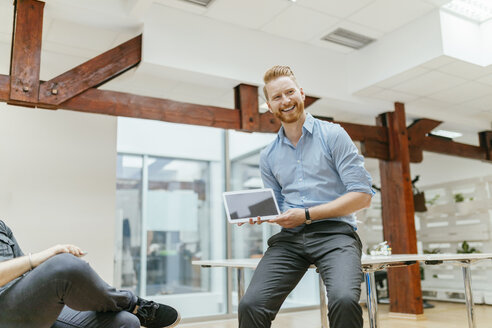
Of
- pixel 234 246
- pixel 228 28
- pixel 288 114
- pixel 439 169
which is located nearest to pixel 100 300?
pixel 288 114

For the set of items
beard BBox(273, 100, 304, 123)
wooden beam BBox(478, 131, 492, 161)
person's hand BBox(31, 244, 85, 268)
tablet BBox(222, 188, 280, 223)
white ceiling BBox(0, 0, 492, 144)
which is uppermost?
white ceiling BBox(0, 0, 492, 144)

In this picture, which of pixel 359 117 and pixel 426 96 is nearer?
pixel 426 96

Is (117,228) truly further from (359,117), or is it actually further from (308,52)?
(359,117)

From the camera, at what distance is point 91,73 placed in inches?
145

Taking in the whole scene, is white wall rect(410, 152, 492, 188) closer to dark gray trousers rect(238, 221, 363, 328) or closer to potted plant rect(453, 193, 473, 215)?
potted plant rect(453, 193, 473, 215)

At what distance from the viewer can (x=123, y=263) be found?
5.22m

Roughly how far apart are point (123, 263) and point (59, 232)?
115cm

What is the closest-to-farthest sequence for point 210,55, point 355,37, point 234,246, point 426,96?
point 210,55, point 355,37, point 426,96, point 234,246

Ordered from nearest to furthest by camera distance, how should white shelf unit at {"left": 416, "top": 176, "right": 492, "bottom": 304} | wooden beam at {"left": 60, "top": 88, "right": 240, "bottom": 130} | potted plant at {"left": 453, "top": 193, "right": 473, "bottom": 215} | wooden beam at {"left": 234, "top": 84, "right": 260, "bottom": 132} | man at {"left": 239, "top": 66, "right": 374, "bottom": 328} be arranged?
man at {"left": 239, "top": 66, "right": 374, "bottom": 328} < wooden beam at {"left": 60, "top": 88, "right": 240, "bottom": 130} < wooden beam at {"left": 234, "top": 84, "right": 260, "bottom": 132} < white shelf unit at {"left": 416, "top": 176, "right": 492, "bottom": 304} < potted plant at {"left": 453, "top": 193, "right": 473, "bottom": 215}

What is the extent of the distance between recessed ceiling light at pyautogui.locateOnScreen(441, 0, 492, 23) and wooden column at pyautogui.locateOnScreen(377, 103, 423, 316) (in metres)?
1.28

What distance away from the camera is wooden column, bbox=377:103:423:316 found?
5098mm

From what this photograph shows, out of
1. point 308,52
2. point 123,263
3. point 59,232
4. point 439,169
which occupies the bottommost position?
point 123,263

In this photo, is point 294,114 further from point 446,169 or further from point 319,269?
point 446,169

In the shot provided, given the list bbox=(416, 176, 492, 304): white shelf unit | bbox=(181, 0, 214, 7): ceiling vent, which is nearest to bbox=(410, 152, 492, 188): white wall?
bbox=(416, 176, 492, 304): white shelf unit
